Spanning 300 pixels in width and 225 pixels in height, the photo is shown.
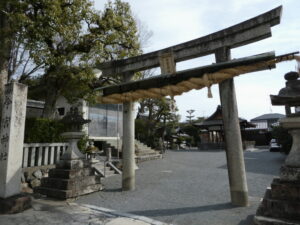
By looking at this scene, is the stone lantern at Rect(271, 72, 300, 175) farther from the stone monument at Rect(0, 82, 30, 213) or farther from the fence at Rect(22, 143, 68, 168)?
the fence at Rect(22, 143, 68, 168)

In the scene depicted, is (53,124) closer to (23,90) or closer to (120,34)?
(23,90)

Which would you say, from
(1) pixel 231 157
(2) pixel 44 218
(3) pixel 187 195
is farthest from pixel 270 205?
(2) pixel 44 218

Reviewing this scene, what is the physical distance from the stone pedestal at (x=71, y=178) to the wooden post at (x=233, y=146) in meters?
4.77

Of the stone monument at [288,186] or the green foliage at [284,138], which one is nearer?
the stone monument at [288,186]

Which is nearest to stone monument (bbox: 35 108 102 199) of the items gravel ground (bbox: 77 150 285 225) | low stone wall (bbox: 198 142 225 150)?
gravel ground (bbox: 77 150 285 225)

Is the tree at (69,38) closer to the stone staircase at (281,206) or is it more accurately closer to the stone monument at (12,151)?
the stone monument at (12,151)

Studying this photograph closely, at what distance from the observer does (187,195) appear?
6492mm

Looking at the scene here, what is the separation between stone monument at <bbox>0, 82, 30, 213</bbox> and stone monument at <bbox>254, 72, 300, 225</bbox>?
19.0 ft

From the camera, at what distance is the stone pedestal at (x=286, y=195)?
11.8 feet

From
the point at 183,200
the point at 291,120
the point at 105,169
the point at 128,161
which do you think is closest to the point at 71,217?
the point at 128,161

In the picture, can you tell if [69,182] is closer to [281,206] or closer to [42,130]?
[42,130]

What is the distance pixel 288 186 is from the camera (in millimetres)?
3760

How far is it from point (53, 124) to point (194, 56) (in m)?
7.99

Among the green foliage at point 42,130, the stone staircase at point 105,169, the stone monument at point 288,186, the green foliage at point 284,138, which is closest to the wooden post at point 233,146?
the stone monument at point 288,186
